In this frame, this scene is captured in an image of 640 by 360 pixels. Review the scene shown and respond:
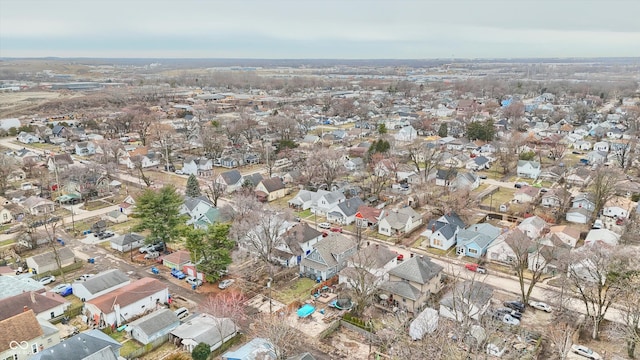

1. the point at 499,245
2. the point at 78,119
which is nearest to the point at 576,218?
the point at 499,245

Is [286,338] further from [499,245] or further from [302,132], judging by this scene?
[302,132]

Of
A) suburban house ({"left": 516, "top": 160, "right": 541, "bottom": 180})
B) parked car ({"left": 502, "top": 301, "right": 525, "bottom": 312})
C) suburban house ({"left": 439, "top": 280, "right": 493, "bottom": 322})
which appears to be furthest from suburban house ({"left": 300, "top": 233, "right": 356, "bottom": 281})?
suburban house ({"left": 516, "top": 160, "right": 541, "bottom": 180})

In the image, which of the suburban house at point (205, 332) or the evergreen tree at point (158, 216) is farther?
the evergreen tree at point (158, 216)

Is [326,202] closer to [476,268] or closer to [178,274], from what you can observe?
[476,268]

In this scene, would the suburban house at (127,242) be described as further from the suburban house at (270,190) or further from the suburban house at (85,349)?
the suburban house at (270,190)

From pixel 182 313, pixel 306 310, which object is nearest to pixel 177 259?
pixel 182 313

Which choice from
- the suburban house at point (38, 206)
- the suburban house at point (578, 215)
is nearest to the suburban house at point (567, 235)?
the suburban house at point (578, 215)

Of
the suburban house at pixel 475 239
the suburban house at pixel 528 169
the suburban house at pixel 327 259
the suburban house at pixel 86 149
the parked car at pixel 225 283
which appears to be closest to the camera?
the parked car at pixel 225 283
